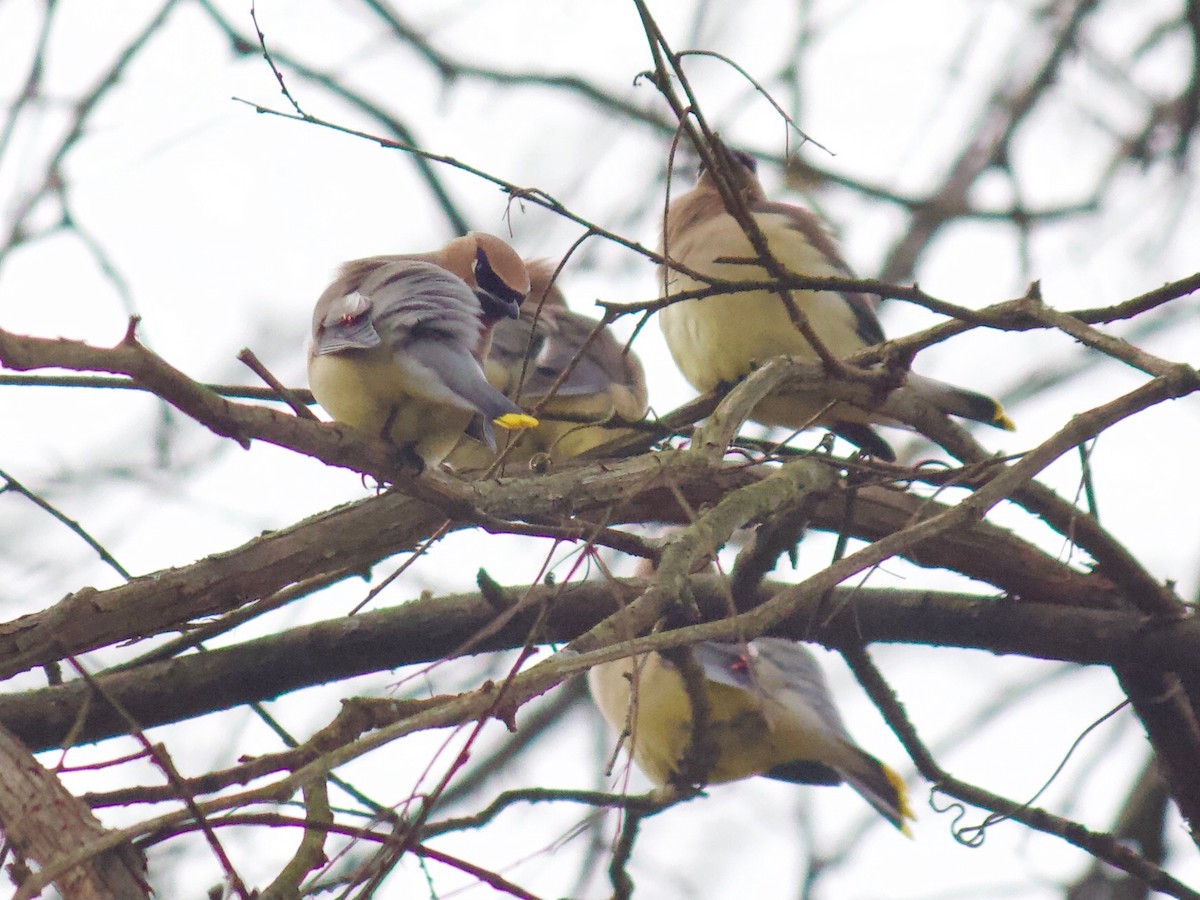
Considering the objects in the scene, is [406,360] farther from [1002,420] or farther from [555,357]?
[555,357]

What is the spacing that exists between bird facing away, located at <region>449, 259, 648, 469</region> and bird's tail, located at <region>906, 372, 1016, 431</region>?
3.18 ft

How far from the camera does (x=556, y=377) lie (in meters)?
5.36

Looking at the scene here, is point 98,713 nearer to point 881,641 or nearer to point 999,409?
point 881,641

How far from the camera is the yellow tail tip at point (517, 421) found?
9.91 ft

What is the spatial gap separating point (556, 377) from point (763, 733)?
1416 millimetres

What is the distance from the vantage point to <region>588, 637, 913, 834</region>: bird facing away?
188 inches

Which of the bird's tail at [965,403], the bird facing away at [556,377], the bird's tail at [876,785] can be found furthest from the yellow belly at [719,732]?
the bird's tail at [965,403]

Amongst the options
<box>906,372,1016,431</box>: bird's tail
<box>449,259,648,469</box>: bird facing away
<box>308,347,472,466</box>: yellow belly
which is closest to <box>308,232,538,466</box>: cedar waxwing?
<box>308,347,472,466</box>: yellow belly

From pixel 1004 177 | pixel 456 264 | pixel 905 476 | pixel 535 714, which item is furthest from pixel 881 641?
pixel 1004 177

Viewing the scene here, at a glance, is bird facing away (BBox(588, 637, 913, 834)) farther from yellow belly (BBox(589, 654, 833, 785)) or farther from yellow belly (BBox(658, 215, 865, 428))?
yellow belly (BBox(658, 215, 865, 428))

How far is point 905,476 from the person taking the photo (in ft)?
9.74

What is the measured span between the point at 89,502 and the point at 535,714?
2282 millimetres

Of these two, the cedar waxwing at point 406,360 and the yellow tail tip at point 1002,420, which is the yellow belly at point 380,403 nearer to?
the cedar waxwing at point 406,360

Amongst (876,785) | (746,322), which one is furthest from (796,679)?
(746,322)
